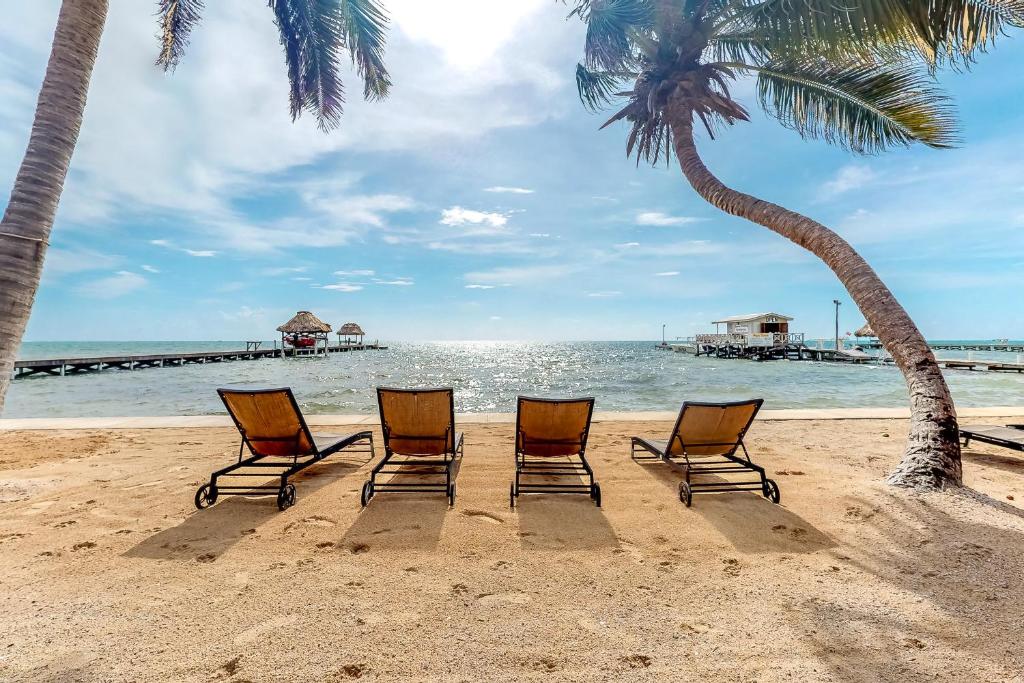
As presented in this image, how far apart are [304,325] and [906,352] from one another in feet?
173

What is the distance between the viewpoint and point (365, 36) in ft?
29.9

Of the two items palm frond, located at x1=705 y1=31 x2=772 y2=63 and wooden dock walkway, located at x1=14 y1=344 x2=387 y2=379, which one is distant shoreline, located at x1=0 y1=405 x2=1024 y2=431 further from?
wooden dock walkway, located at x1=14 y1=344 x2=387 y2=379

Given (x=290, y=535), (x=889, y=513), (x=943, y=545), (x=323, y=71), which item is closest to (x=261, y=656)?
(x=290, y=535)

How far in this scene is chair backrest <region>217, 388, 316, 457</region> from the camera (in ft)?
13.4

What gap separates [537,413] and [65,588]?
352 centimetres

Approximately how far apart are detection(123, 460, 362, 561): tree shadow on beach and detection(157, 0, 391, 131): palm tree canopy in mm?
8831

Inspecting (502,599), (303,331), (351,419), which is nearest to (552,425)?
(502,599)

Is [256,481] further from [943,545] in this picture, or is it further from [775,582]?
[943,545]

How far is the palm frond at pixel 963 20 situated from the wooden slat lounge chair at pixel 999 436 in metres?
4.57

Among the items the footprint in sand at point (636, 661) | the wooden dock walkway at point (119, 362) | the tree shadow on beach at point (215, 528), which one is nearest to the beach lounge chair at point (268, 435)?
the tree shadow on beach at point (215, 528)

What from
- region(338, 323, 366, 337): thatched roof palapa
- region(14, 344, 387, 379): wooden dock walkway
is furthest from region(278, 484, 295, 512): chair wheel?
region(338, 323, 366, 337): thatched roof palapa

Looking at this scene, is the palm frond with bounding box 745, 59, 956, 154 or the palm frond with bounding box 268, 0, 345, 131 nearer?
the palm frond with bounding box 745, 59, 956, 154

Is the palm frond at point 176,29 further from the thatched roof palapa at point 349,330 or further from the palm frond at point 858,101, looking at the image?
the thatched roof palapa at point 349,330

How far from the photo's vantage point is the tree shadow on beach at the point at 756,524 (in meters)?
3.21
